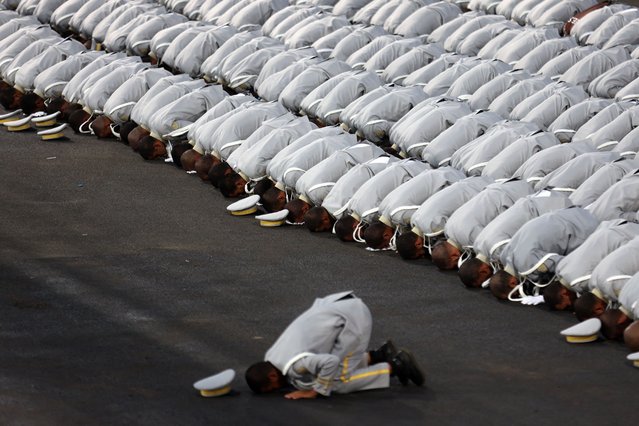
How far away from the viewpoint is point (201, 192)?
1669 centimetres

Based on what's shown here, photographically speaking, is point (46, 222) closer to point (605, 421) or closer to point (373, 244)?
point (373, 244)

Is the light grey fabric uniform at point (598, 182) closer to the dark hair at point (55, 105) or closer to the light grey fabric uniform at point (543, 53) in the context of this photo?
the light grey fabric uniform at point (543, 53)

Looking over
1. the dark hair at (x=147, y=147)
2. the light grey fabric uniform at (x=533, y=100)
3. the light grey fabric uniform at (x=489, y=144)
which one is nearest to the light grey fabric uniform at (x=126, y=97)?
the dark hair at (x=147, y=147)

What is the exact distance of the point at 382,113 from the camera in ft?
57.0

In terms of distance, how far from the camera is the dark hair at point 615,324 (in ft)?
37.7

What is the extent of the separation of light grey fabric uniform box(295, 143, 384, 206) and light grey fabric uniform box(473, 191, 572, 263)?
251 cm

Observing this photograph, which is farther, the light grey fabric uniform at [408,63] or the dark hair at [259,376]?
the light grey fabric uniform at [408,63]

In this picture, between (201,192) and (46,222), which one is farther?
(201,192)

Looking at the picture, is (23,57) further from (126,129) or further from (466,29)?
(466,29)

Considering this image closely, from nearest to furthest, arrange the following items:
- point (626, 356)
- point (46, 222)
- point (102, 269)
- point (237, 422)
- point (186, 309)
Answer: point (237, 422) → point (626, 356) → point (186, 309) → point (102, 269) → point (46, 222)

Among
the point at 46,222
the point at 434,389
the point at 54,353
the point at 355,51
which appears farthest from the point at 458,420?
the point at 355,51

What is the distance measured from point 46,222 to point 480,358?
6153 mm

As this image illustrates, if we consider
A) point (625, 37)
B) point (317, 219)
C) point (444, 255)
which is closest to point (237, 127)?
point (317, 219)

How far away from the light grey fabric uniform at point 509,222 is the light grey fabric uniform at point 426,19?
946 centimetres
